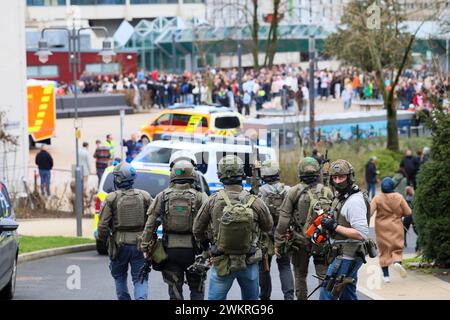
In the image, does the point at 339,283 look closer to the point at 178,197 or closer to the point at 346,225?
the point at 346,225

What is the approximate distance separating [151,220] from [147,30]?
63251 millimetres

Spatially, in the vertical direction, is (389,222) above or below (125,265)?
below

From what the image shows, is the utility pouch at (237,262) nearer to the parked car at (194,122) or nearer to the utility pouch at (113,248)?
the utility pouch at (113,248)

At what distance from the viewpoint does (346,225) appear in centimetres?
1101

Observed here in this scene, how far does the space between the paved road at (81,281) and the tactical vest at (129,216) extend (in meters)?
2.29

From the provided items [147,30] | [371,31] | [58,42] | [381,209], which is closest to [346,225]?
[381,209]

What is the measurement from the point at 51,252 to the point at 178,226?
28.3 ft

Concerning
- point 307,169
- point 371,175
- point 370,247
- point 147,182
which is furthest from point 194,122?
point 370,247

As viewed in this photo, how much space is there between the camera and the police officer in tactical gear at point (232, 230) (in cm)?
1045

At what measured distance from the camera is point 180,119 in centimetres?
3534

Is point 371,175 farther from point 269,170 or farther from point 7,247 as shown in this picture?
point 7,247

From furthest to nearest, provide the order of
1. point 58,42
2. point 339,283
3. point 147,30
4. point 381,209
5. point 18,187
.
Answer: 1. point 147,30
2. point 58,42
3. point 18,187
4. point 381,209
5. point 339,283

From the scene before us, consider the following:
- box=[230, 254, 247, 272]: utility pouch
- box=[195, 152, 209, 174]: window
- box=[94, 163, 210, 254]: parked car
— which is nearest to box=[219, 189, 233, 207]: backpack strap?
box=[230, 254, 247, 272]: utility pouch
